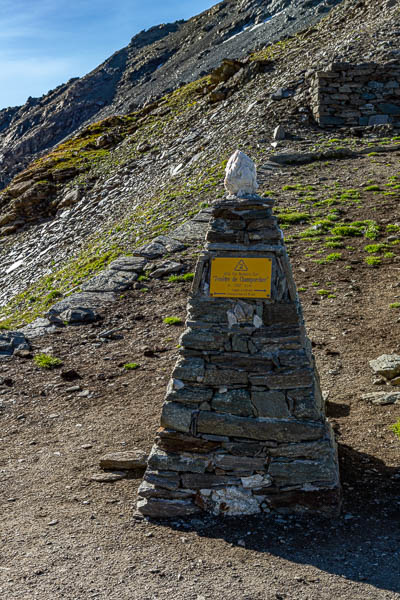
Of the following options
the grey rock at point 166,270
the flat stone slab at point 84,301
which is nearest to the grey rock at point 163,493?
the flat stone slab at point 84,301

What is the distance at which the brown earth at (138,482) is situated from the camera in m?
5.91

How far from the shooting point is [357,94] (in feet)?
96.6

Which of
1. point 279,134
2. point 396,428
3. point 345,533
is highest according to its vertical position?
point 279,134

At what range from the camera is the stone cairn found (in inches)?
267

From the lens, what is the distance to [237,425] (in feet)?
22.6

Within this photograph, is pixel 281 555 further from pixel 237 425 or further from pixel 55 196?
pixel 55 196

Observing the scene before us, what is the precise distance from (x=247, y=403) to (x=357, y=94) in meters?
26.9

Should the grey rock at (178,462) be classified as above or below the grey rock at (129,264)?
below

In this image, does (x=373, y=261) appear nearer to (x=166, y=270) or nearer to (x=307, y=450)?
(x=166, y=270)

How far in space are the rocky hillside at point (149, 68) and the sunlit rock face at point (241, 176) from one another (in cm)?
6595

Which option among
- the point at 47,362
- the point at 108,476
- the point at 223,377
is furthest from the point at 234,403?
the point at 47,362

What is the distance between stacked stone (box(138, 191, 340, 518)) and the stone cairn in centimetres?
1

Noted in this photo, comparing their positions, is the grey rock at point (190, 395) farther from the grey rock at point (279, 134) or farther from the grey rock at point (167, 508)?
the grey rock at point (279, 134)

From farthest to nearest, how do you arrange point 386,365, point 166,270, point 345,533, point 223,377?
point 166,270, point 386,365, point 223,377, point 345,533
